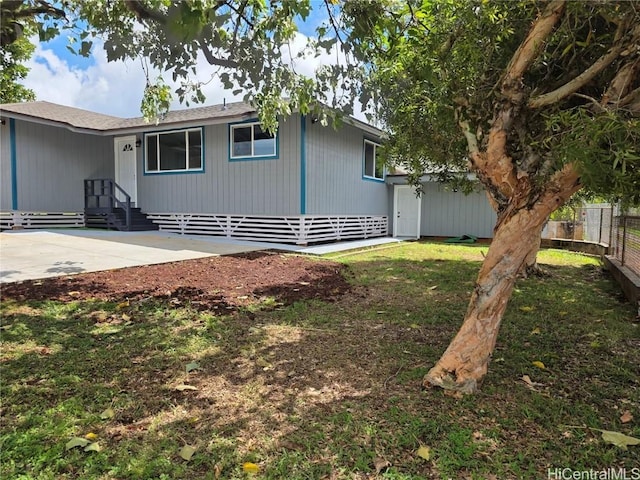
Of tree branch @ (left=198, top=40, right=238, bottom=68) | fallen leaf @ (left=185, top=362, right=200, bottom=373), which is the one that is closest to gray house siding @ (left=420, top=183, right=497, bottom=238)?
tree branch @ (left=198, top=40, right=238, bottom=68)

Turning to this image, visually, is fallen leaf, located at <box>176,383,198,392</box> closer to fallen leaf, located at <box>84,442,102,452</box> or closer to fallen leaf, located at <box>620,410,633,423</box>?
fallen leaf, located at <box>84,442,102,452</box>

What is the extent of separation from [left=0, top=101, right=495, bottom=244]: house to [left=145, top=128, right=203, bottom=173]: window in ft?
0.12

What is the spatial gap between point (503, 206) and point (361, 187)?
37.3 feet

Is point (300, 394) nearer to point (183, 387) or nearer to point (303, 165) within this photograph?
point (183, 387)

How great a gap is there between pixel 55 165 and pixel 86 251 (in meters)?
7.06

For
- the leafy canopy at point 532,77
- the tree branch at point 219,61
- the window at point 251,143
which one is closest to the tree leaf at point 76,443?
the leafy canopy at point 532,77

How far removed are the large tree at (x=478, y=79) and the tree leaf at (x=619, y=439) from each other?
0.74 metres

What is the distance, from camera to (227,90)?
5023mm

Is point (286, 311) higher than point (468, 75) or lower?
lower

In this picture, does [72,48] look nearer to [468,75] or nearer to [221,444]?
[468,75]

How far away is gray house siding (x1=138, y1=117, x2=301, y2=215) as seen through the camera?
1120 centimetres

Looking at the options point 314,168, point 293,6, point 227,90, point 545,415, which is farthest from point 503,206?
point 314,168

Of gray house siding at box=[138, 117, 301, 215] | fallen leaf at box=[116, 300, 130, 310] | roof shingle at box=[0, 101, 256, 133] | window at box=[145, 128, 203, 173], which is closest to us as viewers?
fallen leaf at box=[116, 300, 130, 310]

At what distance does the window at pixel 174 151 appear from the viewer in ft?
42.0
